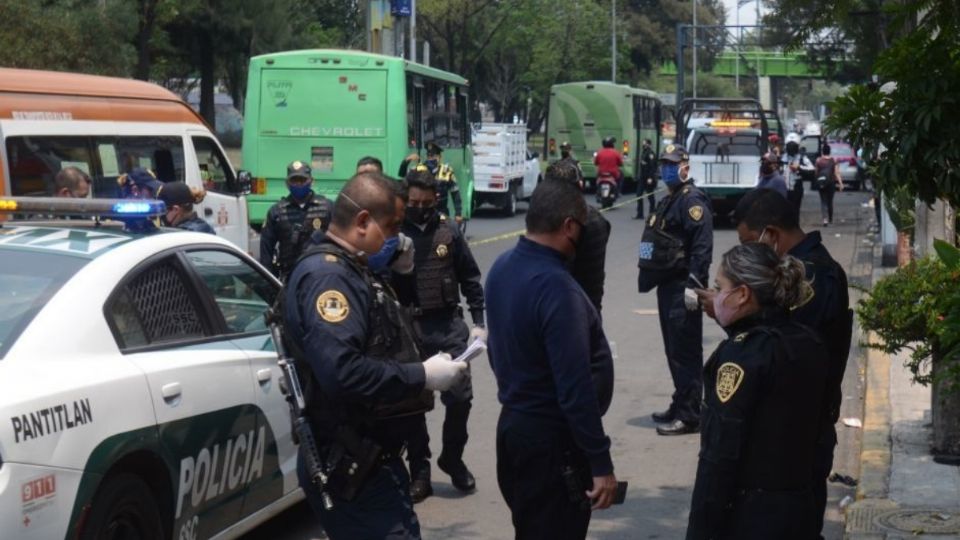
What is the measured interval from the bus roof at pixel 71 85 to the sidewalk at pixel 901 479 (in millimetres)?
7600

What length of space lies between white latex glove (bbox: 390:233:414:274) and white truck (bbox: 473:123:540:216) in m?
22.8

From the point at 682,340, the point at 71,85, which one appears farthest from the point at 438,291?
the point at 71,85

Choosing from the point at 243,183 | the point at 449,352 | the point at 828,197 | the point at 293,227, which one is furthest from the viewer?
the point at 828,197

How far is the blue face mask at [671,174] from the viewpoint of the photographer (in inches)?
379

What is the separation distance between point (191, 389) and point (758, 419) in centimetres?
234

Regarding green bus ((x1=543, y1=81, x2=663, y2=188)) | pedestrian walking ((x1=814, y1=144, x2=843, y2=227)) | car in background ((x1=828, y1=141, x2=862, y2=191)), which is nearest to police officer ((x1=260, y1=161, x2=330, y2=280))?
pedestrian walking ((x1=814, y1=144, x2=843, y2=227))

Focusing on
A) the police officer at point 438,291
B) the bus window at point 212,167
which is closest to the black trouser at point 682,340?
the police officer at point 438,291

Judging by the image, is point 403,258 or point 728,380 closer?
point 728,380

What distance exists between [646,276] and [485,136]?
20606mm

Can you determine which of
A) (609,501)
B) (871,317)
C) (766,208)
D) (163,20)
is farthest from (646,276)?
(163,20)

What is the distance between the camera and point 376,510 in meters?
4.41

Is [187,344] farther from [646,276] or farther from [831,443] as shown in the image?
[646,276]

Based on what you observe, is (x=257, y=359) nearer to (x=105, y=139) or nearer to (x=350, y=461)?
(x=350, y=461)

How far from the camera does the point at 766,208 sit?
19.1ft
